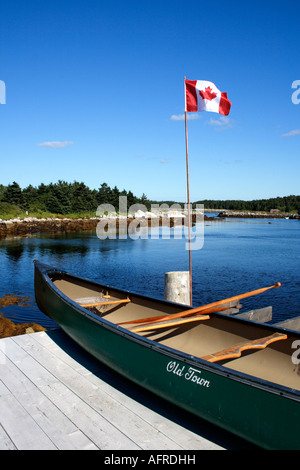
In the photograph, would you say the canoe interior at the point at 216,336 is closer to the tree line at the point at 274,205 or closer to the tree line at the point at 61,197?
the tree line at the point at 61,197

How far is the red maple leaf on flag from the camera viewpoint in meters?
8.49

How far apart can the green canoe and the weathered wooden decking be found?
0.27 metres

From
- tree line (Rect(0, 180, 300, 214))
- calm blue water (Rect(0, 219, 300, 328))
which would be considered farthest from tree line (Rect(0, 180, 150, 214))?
calm blue water (Rect(0, 219, 300, 328))

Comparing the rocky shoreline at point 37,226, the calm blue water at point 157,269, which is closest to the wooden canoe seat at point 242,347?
the calm blue water at point 157,269

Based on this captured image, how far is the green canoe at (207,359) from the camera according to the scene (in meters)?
2.91

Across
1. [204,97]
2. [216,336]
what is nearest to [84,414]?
[216,336]

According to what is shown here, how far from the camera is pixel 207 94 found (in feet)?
27.9

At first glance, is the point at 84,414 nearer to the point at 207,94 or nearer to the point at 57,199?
the point at 207,94

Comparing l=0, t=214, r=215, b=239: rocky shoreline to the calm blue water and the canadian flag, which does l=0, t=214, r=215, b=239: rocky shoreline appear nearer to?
the calm blue water

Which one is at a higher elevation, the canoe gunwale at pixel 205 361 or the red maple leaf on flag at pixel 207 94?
the red maple leaf on flag at pixel 207 94

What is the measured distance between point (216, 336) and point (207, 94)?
6129mm

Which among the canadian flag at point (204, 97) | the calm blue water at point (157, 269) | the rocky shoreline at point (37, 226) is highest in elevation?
the canadian flag at point (204, 97)
